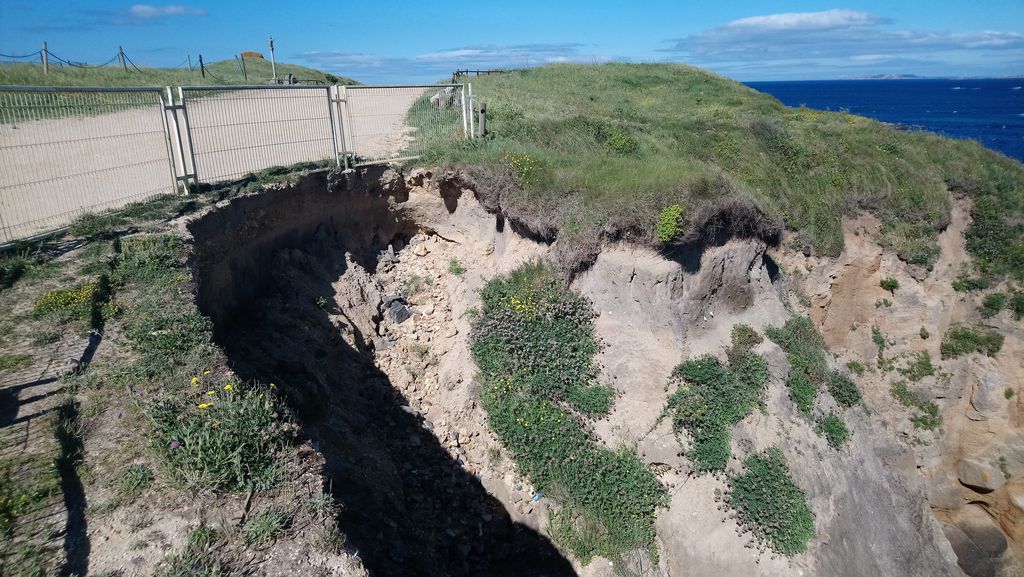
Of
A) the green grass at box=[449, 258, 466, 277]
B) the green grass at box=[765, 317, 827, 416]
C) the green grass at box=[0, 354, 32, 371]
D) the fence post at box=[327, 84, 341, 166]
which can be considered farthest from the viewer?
the green grass at box=[449, 258, 466, 277]

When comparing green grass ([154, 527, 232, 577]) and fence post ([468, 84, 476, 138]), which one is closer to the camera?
green grass ([154, 527, 232, 577])

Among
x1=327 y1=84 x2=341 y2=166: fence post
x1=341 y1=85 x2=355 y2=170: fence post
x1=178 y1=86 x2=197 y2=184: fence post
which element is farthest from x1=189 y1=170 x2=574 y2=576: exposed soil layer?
x1=178 y1=86 x2=197 y2=184: fence post

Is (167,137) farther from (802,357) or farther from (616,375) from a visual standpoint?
(802,357)

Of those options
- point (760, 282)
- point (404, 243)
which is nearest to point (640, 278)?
point (760, 282)

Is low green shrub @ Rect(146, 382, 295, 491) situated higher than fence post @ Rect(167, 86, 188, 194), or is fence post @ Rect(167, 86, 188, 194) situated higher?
fence post @ Rect(167, 86, 188, 194)

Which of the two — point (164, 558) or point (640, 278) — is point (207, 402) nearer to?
point (164, 558)

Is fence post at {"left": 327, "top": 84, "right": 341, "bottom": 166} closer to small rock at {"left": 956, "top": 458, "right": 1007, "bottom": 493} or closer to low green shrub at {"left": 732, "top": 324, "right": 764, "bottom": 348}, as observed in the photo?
low green shrub at {"left": 732, "top": 324, "right": 764, "bottom": 348}

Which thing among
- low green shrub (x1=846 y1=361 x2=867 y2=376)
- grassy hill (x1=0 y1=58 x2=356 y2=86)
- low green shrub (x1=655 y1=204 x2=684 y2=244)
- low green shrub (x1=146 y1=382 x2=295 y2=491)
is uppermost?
grassy hill (x1=0 y1=58 x2=356 y2=86)

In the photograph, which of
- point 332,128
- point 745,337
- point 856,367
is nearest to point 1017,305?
point 856,367
